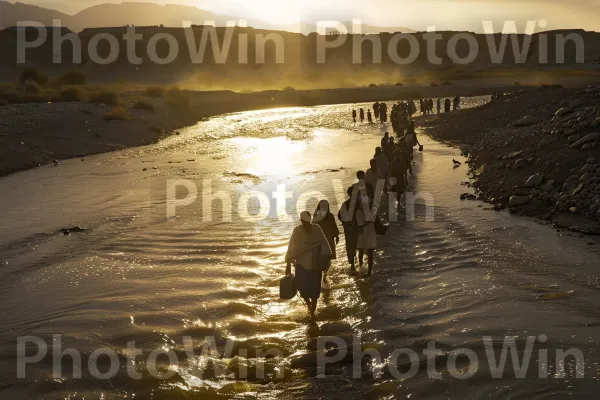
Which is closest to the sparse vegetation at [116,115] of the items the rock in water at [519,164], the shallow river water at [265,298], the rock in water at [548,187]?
the shallow river water at [265,298]

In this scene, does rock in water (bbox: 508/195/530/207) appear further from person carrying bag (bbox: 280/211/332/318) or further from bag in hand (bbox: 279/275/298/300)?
bag in hand (bbox: 279/275/298/300)

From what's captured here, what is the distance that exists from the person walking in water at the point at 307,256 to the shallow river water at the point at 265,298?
1.61 ft

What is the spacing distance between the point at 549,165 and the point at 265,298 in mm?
10663

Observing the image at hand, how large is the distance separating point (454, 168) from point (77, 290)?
51.3ft

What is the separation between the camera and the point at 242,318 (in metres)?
8.81

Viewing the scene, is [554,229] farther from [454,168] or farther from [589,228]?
[454,168]

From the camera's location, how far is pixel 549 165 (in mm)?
16891

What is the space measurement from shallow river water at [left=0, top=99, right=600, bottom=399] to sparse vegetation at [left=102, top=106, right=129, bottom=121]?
18.2 meters

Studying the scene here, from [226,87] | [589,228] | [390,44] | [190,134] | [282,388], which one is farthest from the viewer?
[390,44]

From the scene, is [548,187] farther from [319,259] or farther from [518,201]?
[319,259]

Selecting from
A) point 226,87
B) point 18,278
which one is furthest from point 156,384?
point 226,87

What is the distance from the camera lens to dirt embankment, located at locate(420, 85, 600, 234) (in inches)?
559

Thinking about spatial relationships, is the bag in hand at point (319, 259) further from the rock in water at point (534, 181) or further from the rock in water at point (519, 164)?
the rock in water at point (519, 164)

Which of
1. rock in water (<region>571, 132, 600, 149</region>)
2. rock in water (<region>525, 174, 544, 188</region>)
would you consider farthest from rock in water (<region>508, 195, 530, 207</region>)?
rock in water (<region>571, 132, 600, 149</region>)
